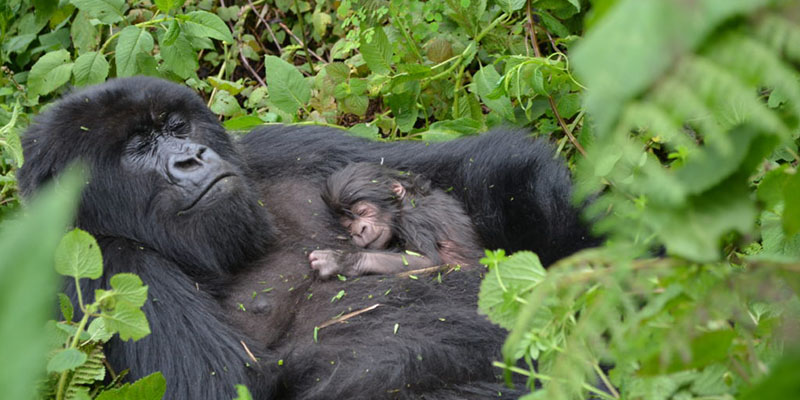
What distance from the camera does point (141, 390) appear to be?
219cm

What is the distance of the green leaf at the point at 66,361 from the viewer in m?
2.03

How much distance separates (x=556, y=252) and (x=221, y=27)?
215 centimetres

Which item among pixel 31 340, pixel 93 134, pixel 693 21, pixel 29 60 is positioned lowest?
pixel 29 60

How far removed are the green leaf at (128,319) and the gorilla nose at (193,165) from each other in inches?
39.1

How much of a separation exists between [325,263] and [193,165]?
2.12 ft

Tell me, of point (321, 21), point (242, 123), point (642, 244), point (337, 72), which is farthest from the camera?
point (321, 21)

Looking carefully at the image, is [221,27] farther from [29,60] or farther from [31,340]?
[31,340]

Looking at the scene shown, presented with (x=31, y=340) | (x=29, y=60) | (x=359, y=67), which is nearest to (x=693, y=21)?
(x=31, y=340)

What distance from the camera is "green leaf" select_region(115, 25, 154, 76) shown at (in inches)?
166

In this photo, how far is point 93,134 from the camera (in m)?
3.01

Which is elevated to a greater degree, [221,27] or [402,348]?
[221,27]

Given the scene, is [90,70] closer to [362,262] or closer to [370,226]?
[370,226]

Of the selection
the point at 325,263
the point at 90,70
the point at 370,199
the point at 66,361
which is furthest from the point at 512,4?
the point at 66,361

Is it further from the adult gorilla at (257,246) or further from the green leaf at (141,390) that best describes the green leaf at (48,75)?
the green leaf at (141,390)
